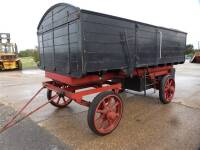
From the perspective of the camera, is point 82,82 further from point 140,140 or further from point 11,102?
point 11,102

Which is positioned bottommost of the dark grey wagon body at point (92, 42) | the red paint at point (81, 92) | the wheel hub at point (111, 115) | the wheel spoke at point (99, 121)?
the wheel spoke at point (99, 121)

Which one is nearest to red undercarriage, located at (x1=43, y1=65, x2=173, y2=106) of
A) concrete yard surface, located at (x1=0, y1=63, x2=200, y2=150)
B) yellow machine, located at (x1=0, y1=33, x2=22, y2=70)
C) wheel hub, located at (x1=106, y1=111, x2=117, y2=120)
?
wheel hub, located at (x1=106, y1=111, x2=117, y2=120)

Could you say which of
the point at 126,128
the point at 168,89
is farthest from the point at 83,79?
the point at 168,89

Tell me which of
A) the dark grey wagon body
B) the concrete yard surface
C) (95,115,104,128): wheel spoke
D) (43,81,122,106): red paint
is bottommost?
the concrete yard surface

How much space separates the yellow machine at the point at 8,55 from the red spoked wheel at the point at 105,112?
1465 centimetres

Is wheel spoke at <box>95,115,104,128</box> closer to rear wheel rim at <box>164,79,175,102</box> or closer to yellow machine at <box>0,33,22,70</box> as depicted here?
rear wheel rim at <box>164,79,175,102</box>

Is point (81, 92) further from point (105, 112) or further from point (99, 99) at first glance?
point (105, 112)

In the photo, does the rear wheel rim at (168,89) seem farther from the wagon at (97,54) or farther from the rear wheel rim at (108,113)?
the rear wheel rim at (108,113)

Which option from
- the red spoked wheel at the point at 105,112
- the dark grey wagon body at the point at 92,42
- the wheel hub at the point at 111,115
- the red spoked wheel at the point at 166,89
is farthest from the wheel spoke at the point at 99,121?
the red spoked wheel at the point at 166,89

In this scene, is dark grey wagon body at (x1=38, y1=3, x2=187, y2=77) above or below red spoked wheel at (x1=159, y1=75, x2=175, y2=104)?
above

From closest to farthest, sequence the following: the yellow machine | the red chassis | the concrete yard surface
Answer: the concrete yard surface
the red chassis
the yellow machine

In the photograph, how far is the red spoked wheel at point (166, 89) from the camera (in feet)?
14.9

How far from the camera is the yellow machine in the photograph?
51.1 ft

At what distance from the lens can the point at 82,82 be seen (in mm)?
3102
